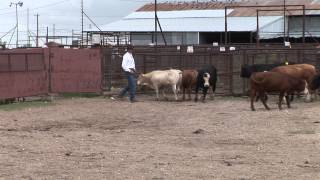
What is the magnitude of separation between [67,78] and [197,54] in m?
4.78

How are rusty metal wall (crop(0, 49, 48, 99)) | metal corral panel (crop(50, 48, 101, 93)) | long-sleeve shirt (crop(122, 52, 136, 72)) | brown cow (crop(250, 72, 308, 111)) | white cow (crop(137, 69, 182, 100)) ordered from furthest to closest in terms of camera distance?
metal corral panel (crop(50, 48, 101, 93)) < white cow (crop(137, 69, 182, 100)) < long-sleeve shirt (crop(122, 52, 136, 72)) < rusty metal wall (crop(0, 49, 48, 99)) < brown cow (crop(250, 72, 308, 111))

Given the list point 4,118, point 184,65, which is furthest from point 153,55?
point 4,118

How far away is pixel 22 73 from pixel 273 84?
26.3 feet

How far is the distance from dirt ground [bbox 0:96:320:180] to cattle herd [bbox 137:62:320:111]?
0.54 meters

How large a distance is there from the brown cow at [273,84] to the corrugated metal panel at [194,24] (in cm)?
3522

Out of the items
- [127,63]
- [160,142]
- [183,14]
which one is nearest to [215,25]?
[183,14]

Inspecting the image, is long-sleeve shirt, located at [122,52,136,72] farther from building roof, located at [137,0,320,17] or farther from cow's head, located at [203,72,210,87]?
building roof, located at [137,0,320,17]

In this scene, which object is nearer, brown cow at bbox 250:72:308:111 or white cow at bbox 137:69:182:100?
brown cow at bbox 250:72:308:111

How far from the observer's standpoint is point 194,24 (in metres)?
61.4

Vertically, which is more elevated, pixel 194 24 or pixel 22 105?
pixel 194 24

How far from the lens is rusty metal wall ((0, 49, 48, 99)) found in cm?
2130

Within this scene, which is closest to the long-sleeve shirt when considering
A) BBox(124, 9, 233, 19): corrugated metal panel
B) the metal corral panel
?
the metal corral panel

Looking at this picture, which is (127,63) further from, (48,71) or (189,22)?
(189,22)

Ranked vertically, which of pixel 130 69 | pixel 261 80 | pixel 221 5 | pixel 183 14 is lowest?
pixel 261 80
